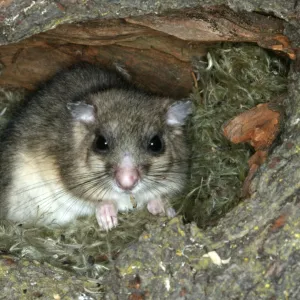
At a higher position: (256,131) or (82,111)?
(256,131)

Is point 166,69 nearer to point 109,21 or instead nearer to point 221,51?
point 221,51

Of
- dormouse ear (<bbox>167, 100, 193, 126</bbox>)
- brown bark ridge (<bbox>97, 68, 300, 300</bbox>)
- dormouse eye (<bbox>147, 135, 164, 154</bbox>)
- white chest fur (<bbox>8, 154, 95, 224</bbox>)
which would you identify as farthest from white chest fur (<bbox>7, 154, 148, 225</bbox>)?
brown bark ridge (<bbox>97, 68, 300, 300</bbox>)

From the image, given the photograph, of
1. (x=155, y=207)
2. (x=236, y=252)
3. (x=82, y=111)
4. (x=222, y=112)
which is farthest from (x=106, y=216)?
(x=236, y=252)

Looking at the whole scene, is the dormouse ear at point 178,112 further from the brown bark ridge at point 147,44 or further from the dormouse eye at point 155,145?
the brown bark ridge at point 147,44

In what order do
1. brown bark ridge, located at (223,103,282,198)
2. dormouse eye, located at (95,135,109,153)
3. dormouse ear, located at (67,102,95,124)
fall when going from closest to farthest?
brown bark ridge, located at (223,103,282,198) < dormouse eye, located at (95,135,109,153) < dormouse ear, located at (67,102,95,124)

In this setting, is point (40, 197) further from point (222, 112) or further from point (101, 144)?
point (222, 112)

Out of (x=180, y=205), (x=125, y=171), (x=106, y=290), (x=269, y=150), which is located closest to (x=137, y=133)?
(x=125, y=171)

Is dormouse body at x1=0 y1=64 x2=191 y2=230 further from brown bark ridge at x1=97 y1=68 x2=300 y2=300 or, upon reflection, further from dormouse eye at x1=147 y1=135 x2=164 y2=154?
brown bark ridge at x1=97 y1=68 x2=300 y2=300
